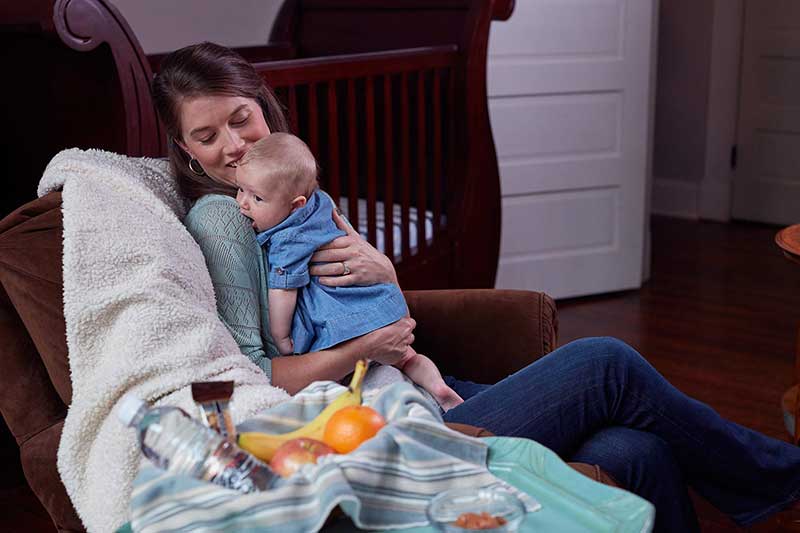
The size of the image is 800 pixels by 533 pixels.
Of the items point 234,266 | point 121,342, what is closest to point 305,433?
point 121,342

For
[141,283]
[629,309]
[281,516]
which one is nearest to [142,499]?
[281,516]

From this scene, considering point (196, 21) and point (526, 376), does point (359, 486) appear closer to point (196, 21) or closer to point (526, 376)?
point (526, 376)

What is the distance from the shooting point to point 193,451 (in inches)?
40.3

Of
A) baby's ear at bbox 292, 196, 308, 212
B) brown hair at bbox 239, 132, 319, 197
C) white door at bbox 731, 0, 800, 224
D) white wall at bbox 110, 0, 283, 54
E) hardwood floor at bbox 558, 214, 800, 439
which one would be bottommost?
hardwood floor at bbox 558, 214, 800, 439

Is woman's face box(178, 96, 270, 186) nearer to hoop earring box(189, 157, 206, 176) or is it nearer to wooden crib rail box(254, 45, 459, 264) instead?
hoop earring box(189, 157, 206, 176)

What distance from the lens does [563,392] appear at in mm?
1488

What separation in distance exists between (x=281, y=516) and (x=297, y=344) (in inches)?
25.3

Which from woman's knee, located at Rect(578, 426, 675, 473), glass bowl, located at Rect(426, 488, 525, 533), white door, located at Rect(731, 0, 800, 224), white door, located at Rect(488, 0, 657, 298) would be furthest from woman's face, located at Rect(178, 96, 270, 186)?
white door, located at Rect(731, 0, 800, 224)

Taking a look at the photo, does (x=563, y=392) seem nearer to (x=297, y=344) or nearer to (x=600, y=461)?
(x=600, y=461)

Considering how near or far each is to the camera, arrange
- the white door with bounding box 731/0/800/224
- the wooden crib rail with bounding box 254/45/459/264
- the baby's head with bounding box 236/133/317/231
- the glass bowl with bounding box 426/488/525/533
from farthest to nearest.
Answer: the white door with bounding box 731/0/800/224, the wooden crib rail with bounding box 254/45/459/264, the baby's head with bounding box 236/133/317/231, the glass bowl with bounding box 426/488/525/533

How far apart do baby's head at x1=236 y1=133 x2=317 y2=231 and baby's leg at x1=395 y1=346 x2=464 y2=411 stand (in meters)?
0.34

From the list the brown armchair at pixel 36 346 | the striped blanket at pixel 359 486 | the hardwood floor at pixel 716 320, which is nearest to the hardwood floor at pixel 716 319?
the hardwood floor at pixel 716 320

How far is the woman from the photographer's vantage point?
1.48 metres

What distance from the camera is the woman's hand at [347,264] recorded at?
64.4 inches
